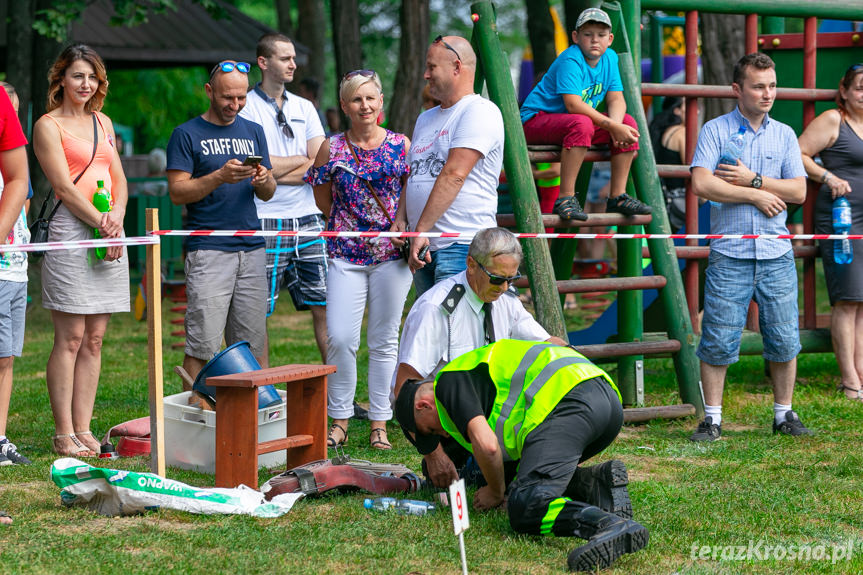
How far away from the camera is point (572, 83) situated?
6406 millimetres

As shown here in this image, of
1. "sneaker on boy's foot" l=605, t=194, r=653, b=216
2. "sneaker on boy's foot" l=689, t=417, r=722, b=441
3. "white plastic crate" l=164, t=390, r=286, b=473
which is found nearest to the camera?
"white plastic crate" l=164, t=390, r=286, b=473

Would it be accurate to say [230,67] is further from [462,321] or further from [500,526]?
[500,526]

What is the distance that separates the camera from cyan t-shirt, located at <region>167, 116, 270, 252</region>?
18.5ft

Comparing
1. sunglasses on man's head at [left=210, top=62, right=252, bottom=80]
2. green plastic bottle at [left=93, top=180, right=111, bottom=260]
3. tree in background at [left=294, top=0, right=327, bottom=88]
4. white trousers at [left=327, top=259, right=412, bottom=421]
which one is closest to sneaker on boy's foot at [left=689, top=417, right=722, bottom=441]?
white trousers at [left=327, top=259, right=412, bottom=421]

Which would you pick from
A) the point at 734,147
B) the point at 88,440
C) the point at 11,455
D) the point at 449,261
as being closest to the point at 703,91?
the point at 734,147

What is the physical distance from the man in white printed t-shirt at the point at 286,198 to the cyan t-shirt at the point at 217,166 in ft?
2.03

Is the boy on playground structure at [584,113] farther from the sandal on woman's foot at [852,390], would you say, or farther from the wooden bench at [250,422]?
the wooden bench at [250,422]

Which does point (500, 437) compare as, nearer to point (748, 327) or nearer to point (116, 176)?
point (116, 176)

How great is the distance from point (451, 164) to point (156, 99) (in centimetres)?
3294

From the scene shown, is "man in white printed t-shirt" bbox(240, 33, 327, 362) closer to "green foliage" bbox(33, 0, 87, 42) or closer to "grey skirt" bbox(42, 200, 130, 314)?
"grey skirt" bbox(42, 200, 130, 314)

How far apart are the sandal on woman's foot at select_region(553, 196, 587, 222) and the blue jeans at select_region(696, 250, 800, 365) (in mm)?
819

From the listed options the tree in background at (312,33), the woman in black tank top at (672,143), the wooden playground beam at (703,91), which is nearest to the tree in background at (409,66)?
the tree in background at (312,33)

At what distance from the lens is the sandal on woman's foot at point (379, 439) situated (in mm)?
5785

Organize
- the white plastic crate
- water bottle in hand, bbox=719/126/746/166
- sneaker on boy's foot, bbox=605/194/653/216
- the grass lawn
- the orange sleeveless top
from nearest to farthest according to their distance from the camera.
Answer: the grass lawn → the white plastic crate → the orange sleeveless top → water bottle in hand, bbox=719/126/746/166 → sneaker on boy's foot, bbox=605/194/653/216
